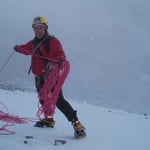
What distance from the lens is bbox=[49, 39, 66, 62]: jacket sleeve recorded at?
4.79 m

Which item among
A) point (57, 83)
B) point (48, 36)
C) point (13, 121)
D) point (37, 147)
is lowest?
point (37, 147)

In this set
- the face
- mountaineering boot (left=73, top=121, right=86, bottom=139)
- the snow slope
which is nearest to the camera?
the snow slope

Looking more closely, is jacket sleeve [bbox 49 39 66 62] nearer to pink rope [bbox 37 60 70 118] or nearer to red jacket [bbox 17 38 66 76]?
red jacket [bbox 17 38 66 76]

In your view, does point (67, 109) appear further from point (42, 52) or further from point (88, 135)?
point (42, 52)

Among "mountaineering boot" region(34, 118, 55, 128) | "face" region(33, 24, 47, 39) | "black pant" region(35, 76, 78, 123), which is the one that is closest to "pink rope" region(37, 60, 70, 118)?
"black pant" region(35, 76, 78, 123)

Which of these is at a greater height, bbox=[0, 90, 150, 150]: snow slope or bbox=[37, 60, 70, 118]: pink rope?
bbox=[37, 60, 70, 118]: pink rope

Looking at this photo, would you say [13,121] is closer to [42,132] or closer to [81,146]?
[42,132]

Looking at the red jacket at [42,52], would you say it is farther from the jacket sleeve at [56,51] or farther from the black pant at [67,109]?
the black pant at [67,109]

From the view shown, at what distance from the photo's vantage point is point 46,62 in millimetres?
5082

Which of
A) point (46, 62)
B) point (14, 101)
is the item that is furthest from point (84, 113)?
point (46, 62)

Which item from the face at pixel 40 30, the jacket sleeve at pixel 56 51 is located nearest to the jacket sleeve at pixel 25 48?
the face at pixel 40 30

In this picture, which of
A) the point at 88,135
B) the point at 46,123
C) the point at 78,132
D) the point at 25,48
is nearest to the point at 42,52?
the point at 25,48

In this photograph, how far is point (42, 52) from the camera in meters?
5.04

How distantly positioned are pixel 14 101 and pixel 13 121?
7.88 ft
